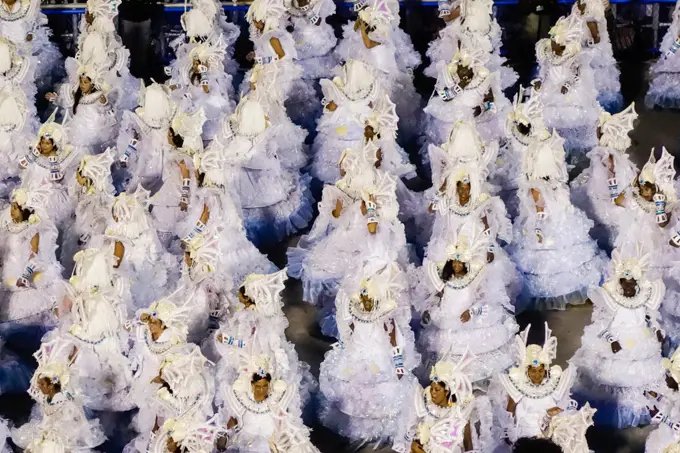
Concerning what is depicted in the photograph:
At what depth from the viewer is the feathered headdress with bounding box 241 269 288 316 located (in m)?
9.91

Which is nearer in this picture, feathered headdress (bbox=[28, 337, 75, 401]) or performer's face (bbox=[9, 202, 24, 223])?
feathered headdress (bbox=[28, 337, 75, 401])

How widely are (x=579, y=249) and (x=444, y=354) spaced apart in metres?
1.99

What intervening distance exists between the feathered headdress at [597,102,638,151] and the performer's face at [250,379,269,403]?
3.98 m

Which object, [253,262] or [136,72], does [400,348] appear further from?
[136,72]

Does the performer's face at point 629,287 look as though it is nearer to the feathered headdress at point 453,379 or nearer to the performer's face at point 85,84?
the feathered headdress at point 453,379

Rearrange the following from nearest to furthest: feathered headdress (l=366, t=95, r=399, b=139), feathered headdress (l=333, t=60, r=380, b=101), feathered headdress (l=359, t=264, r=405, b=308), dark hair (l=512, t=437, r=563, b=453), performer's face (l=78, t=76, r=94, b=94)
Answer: dark hair (l=512, t=437, r=563, b=453) < feathered headdress (l=359, t=264, r=405, b=308) < feathered headdress (l=366, t=95, r=399, b=139) < feathered headdress (l=333, t=60, r=380, b=101) < performer's face (l=78, t=76, r=94, b=94)

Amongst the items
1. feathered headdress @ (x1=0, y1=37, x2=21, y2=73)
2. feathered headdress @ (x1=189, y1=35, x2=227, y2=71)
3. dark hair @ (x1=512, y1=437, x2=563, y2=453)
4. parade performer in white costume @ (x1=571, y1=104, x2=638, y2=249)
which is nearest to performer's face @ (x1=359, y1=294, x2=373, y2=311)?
dark hair @ (x1=512, y1=437, x2=563, y2=453)

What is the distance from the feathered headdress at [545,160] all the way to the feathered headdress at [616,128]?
1.55ft

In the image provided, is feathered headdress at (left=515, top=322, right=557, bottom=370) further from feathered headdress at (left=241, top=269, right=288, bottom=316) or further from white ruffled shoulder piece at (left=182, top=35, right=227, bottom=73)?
white ruffled shoulder piece at (left=182, top=35, right=227, bottom=73)

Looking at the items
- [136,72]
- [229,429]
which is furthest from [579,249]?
[136,72]

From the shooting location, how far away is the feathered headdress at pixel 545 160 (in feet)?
37.1

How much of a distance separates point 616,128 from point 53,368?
4.93 meters

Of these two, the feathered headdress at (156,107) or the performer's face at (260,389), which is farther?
the feathered headdress at (156,107)

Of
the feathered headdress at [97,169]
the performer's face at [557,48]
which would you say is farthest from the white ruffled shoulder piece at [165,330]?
the performer's face at [557,48]
